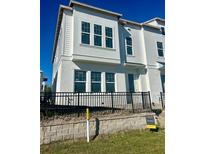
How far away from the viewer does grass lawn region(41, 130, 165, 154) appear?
433 cm

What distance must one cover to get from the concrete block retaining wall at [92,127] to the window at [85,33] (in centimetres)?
505

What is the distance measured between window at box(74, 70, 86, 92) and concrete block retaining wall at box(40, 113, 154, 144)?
131 inches

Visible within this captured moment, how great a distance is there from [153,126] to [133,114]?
3.03 ft

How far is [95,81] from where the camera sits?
9.56m

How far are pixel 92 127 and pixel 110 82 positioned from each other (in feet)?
15.2

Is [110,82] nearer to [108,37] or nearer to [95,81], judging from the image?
[95,81]

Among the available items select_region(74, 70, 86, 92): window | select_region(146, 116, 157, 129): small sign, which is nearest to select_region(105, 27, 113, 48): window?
select_region(74, 70, 86, 92): window

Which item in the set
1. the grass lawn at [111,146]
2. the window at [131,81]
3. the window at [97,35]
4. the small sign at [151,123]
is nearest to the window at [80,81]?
the window at [97,35]

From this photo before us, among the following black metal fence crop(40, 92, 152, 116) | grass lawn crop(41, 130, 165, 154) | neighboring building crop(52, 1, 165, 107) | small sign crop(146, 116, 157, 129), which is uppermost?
neighboring building crop(52, 1, 165, 107)

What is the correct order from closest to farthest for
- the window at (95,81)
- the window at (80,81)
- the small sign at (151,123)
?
the small sign at (151,123) < the window at (80,81) < the window at (95,81)

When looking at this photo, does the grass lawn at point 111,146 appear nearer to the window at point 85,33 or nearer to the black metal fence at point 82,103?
the black metal fence at point 82,103

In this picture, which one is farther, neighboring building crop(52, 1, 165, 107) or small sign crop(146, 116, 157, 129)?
neighboring building crop(52, 1, 165, 107)

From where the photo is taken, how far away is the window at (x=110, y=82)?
987cm

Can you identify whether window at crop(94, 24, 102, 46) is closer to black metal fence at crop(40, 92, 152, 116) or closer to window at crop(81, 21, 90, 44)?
window at crop(81, 21, 90, 44)
